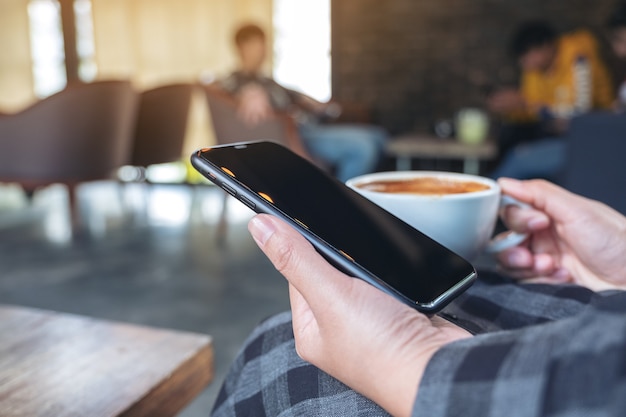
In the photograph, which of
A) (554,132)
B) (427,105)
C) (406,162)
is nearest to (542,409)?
(554,132)

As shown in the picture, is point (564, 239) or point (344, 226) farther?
point (564, 239)

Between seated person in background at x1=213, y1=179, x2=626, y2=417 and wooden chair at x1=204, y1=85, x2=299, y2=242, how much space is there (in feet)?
7.67

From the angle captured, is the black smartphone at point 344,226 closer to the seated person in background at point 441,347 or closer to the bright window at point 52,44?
the seated person in background at point 441,347

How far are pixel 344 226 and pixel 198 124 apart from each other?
4489 mm

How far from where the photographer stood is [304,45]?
184 inches

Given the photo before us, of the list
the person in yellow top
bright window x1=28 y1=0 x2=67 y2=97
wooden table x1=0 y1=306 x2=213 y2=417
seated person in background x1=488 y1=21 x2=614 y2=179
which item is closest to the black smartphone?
wooden table x1=0 y1=306 x2=213 y2=417

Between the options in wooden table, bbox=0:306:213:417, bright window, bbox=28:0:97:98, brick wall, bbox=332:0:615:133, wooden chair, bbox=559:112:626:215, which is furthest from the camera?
bright window, bbox=28:0:97:98

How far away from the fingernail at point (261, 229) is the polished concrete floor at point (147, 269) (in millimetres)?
1069

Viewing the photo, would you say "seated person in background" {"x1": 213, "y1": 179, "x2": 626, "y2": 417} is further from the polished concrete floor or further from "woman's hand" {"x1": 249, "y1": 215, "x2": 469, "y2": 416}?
the polished concrete floor

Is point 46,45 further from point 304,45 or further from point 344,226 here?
point 344,226

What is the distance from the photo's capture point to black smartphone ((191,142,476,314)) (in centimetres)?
43

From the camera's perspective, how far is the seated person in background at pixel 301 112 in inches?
119

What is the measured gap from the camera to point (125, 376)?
61 cm

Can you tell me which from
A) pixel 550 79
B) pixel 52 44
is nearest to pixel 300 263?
pixel 550 79
